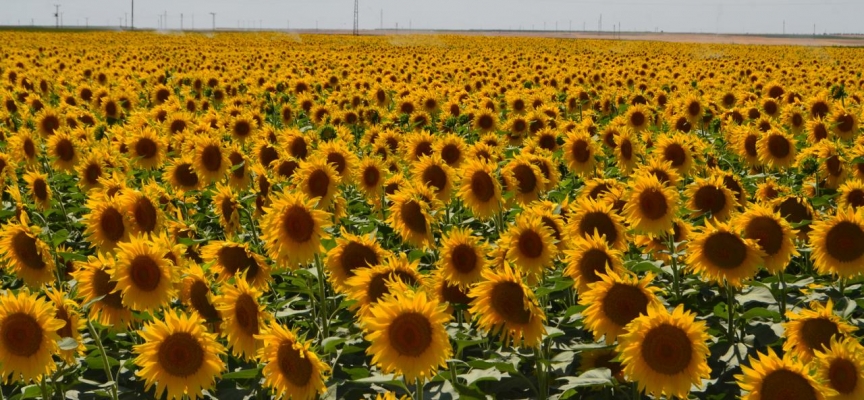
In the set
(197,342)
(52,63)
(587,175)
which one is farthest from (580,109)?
(52,63)

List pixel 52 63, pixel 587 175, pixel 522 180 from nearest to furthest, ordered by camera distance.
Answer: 1. pixel 522 180
2. pixel 587 175
3. pixel 52 63

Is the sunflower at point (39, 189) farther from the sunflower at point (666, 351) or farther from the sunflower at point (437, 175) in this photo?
the sunflower at point (666, 351)

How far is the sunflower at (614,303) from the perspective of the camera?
4148mm

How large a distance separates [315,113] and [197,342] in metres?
9.66

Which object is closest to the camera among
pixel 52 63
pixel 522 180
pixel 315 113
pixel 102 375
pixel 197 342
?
pixel 197 342

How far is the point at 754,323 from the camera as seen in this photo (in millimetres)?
5609

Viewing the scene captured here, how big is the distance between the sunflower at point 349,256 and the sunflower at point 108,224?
171 centimetres

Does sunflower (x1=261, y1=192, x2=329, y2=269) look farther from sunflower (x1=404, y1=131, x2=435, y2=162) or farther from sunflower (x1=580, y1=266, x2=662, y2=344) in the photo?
sunflower (x1=404, y1=131, x2=435, y2=162)

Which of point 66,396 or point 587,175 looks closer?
point 66,396

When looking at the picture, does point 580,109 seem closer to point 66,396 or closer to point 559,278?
point 559,278

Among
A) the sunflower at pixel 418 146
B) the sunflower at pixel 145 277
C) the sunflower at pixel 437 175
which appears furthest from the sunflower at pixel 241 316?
the sunflower at pixel 418 146

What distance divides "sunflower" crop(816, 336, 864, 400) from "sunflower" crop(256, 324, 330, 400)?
2127mm

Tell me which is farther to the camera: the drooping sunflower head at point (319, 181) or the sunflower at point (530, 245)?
the drooping sunflower head at point (319, 181)

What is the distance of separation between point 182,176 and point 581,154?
4.14 metres
